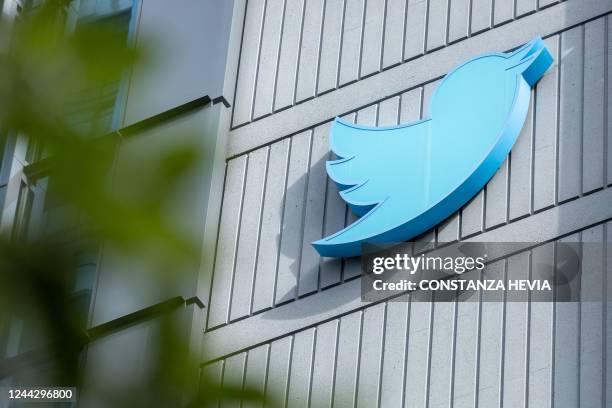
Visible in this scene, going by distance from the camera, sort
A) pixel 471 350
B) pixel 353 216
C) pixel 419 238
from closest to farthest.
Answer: pixel 471 350
pixel 419 238
pixel 353 216

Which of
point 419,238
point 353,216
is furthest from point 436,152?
point 353,216

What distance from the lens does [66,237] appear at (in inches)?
58.6

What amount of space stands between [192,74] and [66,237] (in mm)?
8031

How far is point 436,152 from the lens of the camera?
8297mm

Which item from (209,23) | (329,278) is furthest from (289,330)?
(209,23)

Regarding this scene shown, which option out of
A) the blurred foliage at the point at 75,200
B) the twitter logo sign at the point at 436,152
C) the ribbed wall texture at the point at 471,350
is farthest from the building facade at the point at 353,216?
the blurred foliage at the point at 75,200

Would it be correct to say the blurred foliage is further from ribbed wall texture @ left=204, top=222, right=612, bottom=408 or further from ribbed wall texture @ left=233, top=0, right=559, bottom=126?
ribbed wall texture @ left=233, top=0, right=559, bottom=126

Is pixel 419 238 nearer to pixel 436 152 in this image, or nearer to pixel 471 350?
pixel 436 152

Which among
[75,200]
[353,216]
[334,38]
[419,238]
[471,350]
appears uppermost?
[334,38]

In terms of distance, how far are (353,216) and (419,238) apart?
1.69ft

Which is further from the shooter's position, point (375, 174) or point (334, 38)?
point (334, 38)

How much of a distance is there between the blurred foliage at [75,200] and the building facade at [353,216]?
5.22 meters

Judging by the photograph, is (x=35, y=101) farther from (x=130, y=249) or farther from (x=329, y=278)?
(x=329, y=278)

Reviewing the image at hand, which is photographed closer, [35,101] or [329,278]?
[35,101]
